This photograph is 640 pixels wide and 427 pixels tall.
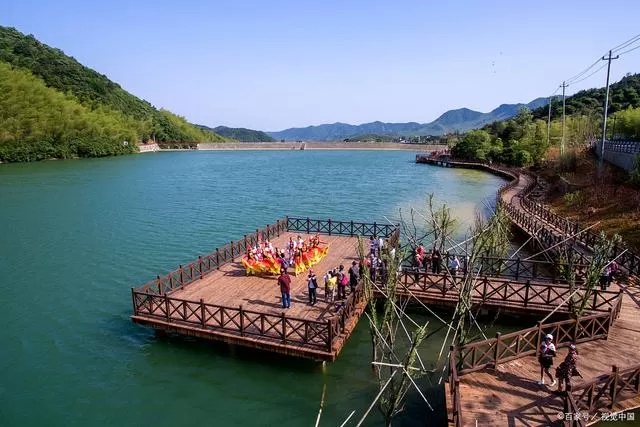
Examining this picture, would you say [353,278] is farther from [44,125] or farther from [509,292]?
[44,125]

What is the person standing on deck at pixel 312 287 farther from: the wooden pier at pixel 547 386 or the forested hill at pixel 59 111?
the forested hill at pixel 59 111

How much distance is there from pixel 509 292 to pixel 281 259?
10218mm

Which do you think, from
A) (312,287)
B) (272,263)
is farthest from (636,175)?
(312,287)

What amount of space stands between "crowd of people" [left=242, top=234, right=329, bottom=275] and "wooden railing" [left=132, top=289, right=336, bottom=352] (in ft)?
12.8

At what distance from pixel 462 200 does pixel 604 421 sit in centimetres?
4132

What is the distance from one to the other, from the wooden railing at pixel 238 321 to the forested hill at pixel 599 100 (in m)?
98.4

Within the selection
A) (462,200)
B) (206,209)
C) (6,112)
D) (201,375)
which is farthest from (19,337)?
(6,112)

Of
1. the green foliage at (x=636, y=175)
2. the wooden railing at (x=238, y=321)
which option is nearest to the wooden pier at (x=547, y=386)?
the wooden railing at (x=238, y=321)

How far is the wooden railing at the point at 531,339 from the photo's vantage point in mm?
13258

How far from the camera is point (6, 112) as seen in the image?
87.8 metres

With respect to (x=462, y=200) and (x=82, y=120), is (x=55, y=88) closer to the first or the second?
(x=82, y=120)

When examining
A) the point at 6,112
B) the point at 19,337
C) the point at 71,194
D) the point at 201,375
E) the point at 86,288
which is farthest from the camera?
the point at 6,112

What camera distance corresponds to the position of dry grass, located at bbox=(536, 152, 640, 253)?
29359 millimetres

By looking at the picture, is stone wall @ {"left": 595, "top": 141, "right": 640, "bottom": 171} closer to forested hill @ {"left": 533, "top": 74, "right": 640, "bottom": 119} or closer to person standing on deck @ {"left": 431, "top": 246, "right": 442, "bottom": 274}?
person standing on deck @ {"left": 431, "top": 246, "right": 442, "bottom": 274}
